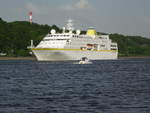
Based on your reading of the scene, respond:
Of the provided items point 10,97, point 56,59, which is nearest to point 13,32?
point 56,59

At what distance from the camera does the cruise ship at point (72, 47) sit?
434 feet

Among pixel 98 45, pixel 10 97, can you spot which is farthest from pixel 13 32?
pixel 10 97

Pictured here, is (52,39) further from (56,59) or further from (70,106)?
(70,106)

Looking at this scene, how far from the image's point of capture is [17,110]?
31891mm

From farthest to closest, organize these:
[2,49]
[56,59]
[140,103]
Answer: [2,49]
[56,59]
[140,103]

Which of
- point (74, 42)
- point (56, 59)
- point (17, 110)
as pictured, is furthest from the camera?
point (74, 42)

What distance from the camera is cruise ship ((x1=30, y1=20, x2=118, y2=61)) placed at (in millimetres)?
132375

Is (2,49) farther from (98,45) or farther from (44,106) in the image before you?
(44,106)

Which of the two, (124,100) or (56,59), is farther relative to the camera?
(56,59)

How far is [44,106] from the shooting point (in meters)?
33.3

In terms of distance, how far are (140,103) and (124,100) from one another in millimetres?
1858

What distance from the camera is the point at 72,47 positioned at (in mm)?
141125

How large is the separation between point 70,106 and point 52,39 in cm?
11152

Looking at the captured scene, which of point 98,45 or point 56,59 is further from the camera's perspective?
point 98,45
